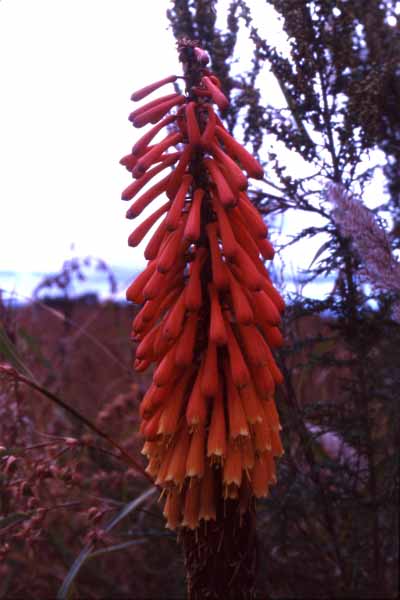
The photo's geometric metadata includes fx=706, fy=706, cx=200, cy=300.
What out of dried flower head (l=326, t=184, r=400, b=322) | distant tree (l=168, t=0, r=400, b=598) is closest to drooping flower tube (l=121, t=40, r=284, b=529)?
dried flower head (l=326, t=184, r=400, b=322)

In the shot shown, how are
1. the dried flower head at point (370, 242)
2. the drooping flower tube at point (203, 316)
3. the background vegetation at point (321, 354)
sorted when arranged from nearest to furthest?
the drooping flower tube at point (203, 316) → the dried flower head at point (370, 242) → the background vegetation at point (321, 354)

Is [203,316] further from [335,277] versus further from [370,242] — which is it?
[335,277]

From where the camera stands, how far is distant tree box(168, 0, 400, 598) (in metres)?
2.96

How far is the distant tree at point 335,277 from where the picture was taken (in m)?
2.96

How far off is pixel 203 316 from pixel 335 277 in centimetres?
111

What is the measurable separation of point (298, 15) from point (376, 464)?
1939 mm

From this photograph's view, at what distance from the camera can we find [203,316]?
2309 millimetres

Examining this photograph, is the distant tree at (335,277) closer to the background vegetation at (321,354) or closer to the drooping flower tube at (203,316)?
the background vegetation at (321,354)

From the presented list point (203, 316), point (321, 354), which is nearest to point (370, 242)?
point (203, 316)

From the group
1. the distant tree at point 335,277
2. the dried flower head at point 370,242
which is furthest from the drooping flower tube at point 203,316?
the distant tree at point 335,277

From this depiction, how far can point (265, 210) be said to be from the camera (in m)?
3.19

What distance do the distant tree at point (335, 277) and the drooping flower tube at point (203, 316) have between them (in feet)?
2.28

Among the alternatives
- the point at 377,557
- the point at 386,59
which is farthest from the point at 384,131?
the point at 377,557

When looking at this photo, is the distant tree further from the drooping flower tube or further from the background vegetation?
the drooping flower tube
